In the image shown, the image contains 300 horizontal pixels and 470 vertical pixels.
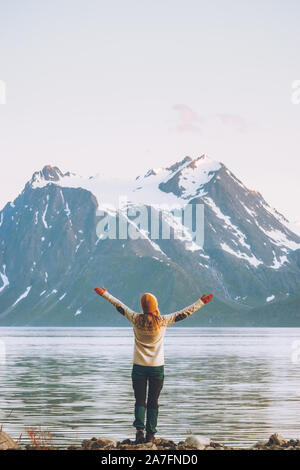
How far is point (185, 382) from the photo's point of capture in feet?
177

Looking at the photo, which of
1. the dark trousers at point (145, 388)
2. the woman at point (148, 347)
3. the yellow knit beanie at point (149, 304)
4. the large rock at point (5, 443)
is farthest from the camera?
the dark trousers at point (145, 388)

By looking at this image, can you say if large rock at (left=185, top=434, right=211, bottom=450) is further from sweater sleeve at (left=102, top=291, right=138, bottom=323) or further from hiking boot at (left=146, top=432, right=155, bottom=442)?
sweater sleeve at (left=102, top=291, right=138, bottom=323)

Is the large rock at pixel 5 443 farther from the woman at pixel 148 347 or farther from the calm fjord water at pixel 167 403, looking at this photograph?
the calm fjord water at pixel 167 403

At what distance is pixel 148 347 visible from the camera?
20.2 meters

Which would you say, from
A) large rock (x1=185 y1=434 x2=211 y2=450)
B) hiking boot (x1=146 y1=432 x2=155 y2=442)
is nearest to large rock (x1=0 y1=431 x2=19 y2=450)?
hiking boot (x1=146 y1=432 x2=155 y2=442)

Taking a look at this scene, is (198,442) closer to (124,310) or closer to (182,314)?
(182,314)

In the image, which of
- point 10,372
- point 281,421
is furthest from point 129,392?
point 10,372

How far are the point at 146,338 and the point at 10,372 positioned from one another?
46605 mm

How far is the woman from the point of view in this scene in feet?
66.2

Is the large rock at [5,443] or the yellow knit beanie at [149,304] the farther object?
the yellow knit beanie at [149,304]

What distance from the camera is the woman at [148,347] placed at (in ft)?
66.2

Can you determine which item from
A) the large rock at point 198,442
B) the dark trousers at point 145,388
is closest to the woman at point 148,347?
the dark trousers at point 145,388

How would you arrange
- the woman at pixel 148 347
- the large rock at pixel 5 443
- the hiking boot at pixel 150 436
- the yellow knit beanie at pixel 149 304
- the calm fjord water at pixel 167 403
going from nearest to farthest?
the large rock at pixel 5 443, the yellow knit beanie at pixel 149 304, the woman at pixel 148 347, the hiking boot at pixel 150 436, the calm fjord water at pixel 167 403
